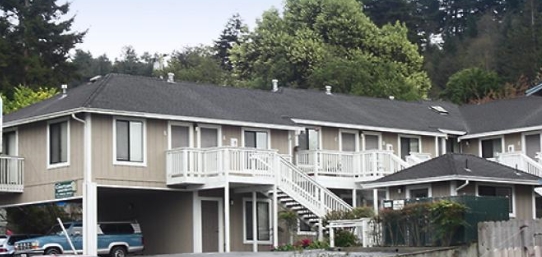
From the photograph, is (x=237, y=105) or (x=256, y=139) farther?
(x=237, y=105)

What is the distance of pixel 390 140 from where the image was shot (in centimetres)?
5850

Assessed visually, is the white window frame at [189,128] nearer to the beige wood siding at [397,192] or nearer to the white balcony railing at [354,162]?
the white balcony railing at [354,162]

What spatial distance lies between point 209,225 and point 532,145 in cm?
1580

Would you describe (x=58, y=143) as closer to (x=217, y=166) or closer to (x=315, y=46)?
(x=217, y=166)

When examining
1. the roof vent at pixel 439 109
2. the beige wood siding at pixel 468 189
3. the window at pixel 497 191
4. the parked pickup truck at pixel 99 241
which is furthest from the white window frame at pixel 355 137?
the parked pickup truck at pixel 99 241

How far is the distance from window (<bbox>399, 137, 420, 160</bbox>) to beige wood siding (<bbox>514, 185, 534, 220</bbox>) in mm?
9274

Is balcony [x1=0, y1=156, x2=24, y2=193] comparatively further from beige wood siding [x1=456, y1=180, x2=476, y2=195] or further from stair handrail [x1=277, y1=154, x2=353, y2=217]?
beige wood siding [x1=456, y1=180, x2=476, y2=195]

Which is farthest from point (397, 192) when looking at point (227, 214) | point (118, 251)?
point (118, 251)

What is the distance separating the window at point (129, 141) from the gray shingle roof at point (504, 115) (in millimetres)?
18197

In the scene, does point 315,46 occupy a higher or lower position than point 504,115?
higher

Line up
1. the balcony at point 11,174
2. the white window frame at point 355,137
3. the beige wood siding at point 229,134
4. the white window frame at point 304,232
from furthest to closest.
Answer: the white window frame at point 355,137, the beige wood siding at point 229,134, the white window frame at point 304,232, the balcony at point 11,174

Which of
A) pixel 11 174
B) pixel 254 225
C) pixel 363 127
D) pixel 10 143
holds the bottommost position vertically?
pixel 254 225

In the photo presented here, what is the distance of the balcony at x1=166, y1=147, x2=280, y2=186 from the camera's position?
48406 mm

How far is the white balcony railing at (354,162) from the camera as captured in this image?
54.5 metres
